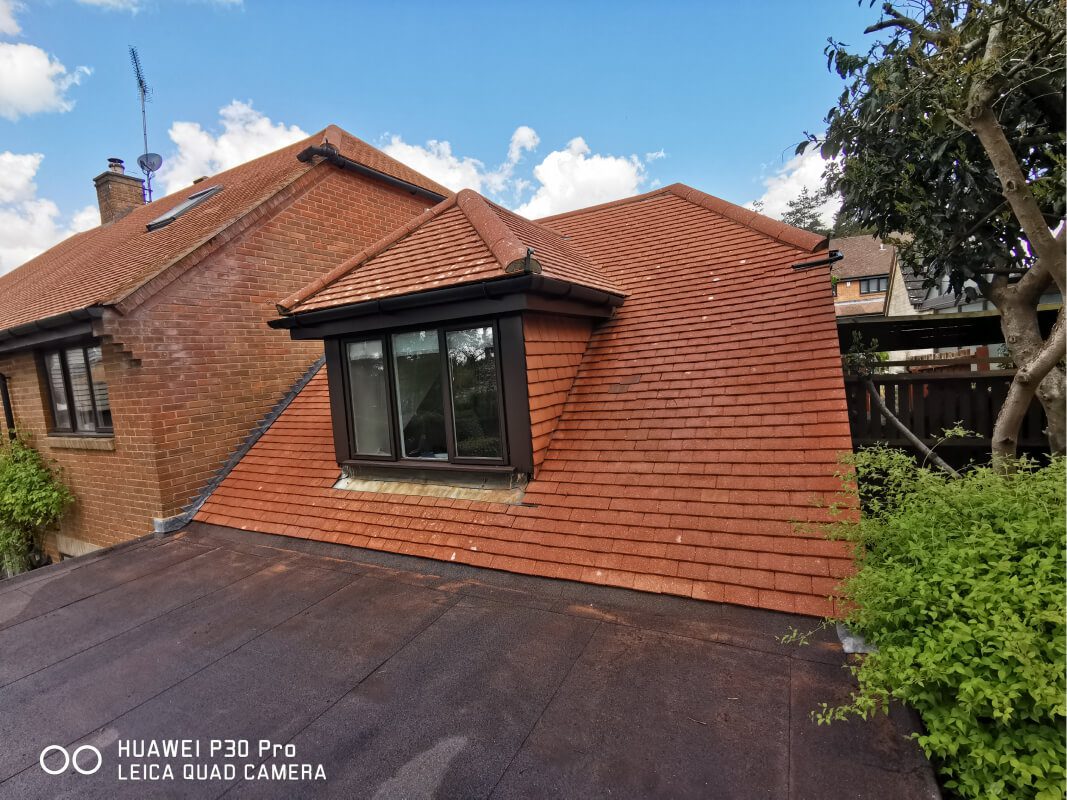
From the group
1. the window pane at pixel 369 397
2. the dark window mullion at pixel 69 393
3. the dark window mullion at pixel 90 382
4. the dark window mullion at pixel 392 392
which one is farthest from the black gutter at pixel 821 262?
the dark window mullion at pixel 69 393

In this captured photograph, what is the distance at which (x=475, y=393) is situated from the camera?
5051 mm

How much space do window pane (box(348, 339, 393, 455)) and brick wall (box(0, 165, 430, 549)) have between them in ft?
8.95

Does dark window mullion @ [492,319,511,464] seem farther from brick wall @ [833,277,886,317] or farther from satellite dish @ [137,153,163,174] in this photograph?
brick wall @ [833,277,886,317]

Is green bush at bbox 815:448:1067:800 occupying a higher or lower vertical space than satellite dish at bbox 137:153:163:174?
lower

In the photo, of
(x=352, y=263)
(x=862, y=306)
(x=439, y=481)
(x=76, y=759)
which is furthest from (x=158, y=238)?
(x=862, y=306)

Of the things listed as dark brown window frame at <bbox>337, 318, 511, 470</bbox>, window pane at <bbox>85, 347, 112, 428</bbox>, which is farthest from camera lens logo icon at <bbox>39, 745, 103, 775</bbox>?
window pane at <bbox>85, 347, 112, 428</bbox>

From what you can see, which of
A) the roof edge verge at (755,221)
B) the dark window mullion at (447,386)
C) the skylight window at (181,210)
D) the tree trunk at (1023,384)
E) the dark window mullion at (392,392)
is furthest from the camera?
the skylight window at (181,210)

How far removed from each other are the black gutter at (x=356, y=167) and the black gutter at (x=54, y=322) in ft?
14.3

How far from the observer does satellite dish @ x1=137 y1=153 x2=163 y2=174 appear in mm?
15078

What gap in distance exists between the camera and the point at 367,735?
2.48 meters

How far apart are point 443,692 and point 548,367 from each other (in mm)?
3310

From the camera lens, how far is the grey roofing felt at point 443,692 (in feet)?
7.06

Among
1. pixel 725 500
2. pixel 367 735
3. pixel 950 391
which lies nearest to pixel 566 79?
pixel 950 391

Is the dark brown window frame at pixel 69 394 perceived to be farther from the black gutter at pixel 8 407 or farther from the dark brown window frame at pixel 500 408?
the dark brown window frame at pixel 500 408
